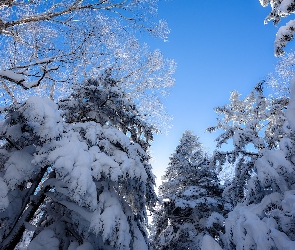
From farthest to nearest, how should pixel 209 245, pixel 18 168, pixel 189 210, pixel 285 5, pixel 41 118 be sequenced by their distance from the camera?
pixel 189 210 → pixel 285 5 → pixel 18 168 → pixel 41 118 → pixel 209 245

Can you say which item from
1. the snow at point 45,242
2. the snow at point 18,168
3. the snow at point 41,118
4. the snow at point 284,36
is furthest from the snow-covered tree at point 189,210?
the snow at point 41,118

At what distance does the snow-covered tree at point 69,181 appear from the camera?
3.01 meters

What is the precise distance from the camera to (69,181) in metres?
2.95

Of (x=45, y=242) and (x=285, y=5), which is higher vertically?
(x=285, y=5)

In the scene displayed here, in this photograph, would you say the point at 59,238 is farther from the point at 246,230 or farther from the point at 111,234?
the point at 246,230

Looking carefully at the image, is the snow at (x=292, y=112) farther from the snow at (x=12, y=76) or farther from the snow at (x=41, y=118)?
the snow at (x=12, y=76)

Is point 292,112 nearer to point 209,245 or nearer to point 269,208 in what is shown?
point 269,208

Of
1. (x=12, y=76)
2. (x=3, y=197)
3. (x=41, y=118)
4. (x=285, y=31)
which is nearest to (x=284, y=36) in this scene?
(x=285, y=31)

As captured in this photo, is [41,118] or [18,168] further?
[18,168]

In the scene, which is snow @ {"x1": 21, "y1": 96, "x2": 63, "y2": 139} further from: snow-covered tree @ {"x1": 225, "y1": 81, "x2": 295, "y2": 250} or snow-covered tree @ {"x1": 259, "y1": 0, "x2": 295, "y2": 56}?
snow-covered tree @ {"x1": 259, "y1": 0, "x2": 295, "y2": 56}

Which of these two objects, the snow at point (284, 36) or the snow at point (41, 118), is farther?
the snow at point (284, 36)

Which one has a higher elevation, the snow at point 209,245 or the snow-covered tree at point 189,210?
the snow-covered tree at point 189,210

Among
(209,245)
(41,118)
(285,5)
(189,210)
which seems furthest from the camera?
(189,210)

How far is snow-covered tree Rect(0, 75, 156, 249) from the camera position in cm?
301
